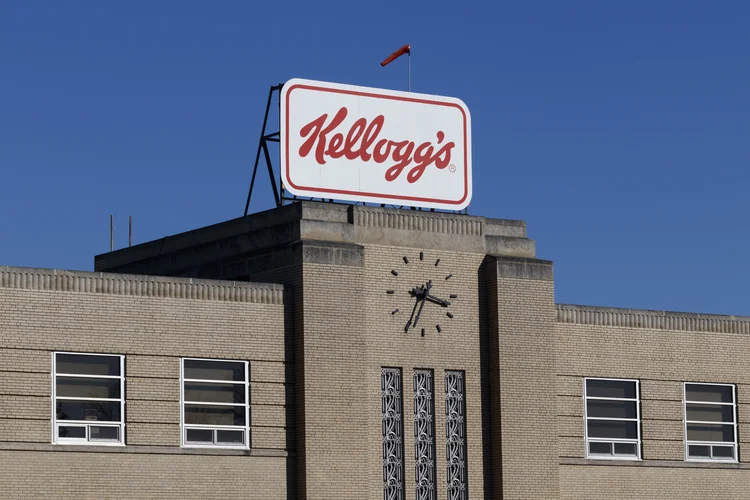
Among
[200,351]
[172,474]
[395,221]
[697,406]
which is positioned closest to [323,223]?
[395,221]

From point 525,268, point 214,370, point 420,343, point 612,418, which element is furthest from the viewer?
point 612,418

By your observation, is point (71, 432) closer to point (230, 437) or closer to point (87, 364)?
point (87, 364)

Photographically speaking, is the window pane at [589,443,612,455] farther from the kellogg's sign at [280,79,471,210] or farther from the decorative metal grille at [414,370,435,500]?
the kellogg's sign at [280,79,471,210]

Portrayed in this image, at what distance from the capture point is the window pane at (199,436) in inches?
1347

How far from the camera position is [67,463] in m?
32.4

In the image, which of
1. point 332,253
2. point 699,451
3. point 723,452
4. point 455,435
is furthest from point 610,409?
point 332,253

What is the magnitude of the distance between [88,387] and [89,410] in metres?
0.48

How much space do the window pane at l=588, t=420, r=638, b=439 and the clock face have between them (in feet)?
16.6

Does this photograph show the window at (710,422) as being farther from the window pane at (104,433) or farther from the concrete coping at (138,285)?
the window pane at (104,433)

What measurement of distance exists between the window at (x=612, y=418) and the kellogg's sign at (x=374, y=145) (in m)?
5.84

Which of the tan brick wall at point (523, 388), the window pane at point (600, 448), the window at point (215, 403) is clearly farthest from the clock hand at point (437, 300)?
the window pane at point (600, 448)

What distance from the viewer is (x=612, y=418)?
39.8 m

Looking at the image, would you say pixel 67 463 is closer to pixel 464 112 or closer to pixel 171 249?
pixel 171 249

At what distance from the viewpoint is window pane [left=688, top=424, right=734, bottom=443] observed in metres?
41.0
